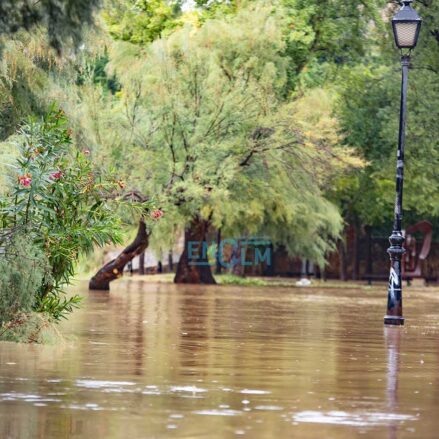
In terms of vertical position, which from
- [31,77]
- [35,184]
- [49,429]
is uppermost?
[31,77]

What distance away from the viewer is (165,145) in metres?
47.5

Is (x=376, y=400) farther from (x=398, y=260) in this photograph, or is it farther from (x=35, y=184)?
(x=398, y=260)

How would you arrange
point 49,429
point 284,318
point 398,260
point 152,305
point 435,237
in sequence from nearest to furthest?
point 49,429
point 398,260
point 284,318
point 152,305
point 435,237

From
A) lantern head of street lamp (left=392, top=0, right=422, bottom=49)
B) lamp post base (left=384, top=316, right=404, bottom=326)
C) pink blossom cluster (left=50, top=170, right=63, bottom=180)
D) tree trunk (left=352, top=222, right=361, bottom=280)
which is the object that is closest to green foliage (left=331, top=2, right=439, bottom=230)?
tree trunk (left=352, top=222, right=361, bottom=280)

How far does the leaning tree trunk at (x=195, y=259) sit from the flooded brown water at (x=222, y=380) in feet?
83.7

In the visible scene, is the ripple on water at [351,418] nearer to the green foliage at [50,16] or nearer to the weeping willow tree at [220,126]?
the green foliage at [50,16]

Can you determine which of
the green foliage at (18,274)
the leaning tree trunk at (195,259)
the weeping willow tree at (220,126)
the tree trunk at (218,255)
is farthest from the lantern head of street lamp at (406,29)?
the tree trunk at (218,255)

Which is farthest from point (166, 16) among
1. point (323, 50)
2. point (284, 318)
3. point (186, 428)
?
point (186, 428)

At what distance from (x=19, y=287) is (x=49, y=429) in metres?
8.37

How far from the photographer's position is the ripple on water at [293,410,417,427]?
12.1 metres

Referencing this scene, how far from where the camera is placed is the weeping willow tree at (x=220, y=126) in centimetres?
4606

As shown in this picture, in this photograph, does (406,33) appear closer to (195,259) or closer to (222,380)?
(222,380)

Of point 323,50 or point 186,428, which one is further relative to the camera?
point 323,50

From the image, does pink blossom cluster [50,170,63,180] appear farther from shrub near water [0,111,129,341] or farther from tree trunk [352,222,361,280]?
tree trunk [352,222,361,280]
